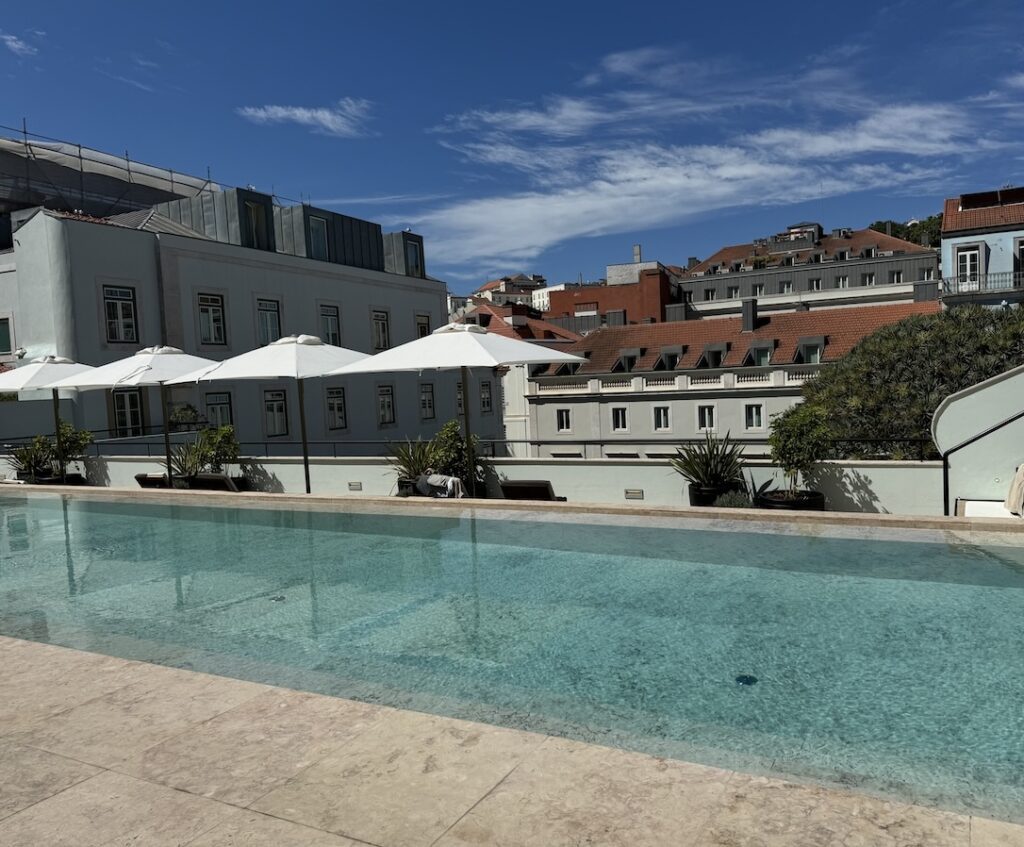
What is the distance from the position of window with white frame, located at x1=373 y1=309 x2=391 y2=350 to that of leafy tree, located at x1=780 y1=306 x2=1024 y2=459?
23663 mm

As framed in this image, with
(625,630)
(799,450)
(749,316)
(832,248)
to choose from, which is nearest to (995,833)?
(625,630)

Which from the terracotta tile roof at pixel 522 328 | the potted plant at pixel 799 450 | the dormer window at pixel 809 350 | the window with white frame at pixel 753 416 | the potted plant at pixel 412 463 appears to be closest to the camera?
the potted plant at pixel 799 450

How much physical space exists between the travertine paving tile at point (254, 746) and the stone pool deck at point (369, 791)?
11 mm

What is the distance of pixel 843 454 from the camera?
14703 mm

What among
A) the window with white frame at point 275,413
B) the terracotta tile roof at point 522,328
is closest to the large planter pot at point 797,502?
the window with white frame at point 275,413

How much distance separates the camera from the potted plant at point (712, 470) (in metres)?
11.3

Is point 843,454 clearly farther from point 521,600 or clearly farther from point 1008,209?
point 1008,209

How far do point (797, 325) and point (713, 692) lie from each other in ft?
162

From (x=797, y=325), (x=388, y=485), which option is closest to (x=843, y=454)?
(x=388, y=485)

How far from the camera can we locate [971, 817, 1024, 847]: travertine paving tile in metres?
2.91

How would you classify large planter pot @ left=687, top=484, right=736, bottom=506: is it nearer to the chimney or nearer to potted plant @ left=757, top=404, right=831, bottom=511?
potted plant @ left=757, top=404, right=831, bottom=511

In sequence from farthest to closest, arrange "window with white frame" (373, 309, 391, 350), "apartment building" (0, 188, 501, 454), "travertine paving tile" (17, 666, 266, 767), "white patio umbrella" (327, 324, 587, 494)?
1. "window with white frame" (373, 309, 391, 350)
2. "apartment building" (0, 188, 501, 454)
3. "white patio umbrella" (327, 324, 587, 494)
4. "travertine paving tile" (17, 666, 266, 767)

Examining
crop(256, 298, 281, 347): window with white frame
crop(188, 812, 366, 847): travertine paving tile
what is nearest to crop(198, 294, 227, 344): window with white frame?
crop(256, 298, 281, 347): window with white frame

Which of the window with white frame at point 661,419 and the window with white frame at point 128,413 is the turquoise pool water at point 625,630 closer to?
the window with white frame at point 128,413
